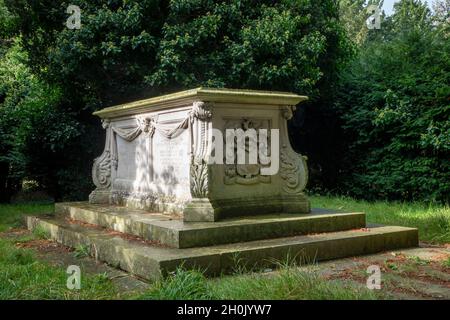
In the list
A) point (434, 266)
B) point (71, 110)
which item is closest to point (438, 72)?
point (434, 266)

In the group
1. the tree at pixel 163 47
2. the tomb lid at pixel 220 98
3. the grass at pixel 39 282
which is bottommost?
the grass at pixel 39 282

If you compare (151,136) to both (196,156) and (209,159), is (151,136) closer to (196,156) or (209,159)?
(196,156)

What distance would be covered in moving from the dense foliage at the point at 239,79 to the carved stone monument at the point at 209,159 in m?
3.33

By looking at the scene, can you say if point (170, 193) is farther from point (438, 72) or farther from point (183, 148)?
point (438, 72)

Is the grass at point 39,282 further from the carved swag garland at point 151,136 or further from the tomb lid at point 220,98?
Result: the tomb lid at point 220,98

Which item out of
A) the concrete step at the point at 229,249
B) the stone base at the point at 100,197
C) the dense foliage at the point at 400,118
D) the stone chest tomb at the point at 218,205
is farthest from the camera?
the dense foliage at the point at 400,118

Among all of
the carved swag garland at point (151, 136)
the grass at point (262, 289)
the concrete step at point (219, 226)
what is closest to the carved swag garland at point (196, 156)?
the carved swag garland at point (151, 136)

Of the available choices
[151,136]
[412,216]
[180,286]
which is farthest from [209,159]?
[412,216]

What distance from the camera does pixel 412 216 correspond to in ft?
26.3

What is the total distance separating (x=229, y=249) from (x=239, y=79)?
626 cm

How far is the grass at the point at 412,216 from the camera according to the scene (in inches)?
270

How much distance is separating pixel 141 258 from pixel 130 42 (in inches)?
259
